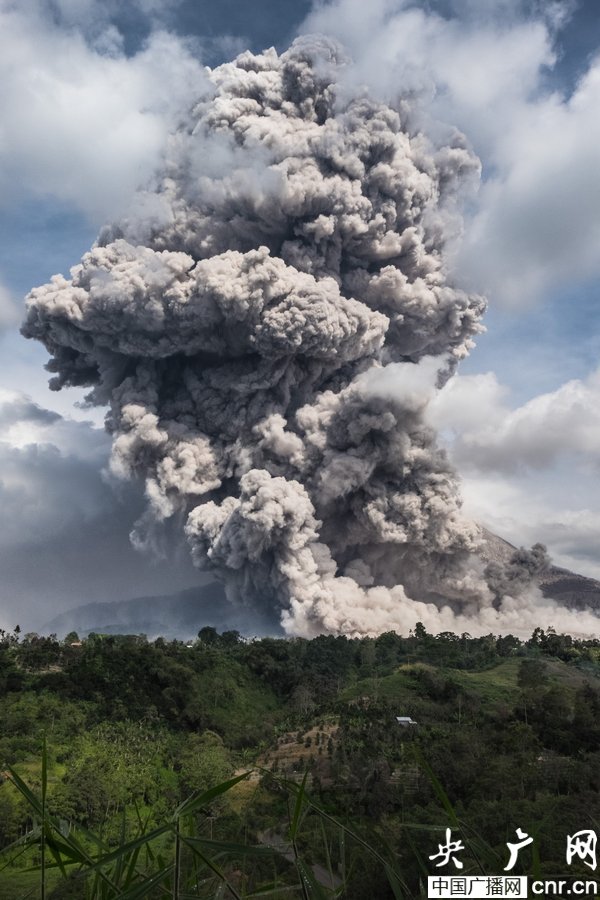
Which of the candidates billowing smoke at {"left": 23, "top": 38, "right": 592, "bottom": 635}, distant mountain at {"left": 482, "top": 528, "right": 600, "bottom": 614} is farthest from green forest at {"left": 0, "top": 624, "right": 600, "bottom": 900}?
distant mountain at {"left": 482, "top": 528, "right": 600, "bottom": 614}

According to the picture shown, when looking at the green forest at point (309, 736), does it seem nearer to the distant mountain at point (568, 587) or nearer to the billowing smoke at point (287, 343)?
the billowing smoke at point (287, 343)

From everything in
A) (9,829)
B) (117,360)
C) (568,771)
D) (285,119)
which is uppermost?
(285,119)

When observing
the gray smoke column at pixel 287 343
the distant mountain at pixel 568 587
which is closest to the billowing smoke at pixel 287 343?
the gray smoke column at pixel 287 343

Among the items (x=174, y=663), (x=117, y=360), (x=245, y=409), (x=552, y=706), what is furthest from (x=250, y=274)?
(x=552, y=706)

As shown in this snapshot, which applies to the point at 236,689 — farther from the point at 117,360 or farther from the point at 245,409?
the point at 117,360

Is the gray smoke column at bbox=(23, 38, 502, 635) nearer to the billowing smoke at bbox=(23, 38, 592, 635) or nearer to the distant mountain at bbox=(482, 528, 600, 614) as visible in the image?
the billowing smoke at bbox=(23, 38, 592, 635)

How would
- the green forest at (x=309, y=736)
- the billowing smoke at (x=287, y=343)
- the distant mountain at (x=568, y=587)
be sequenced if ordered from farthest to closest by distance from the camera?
1. the distant mountain at (x=568, y=587)
2. the billowing smoke at (x=287, y=343)
3. the green forest at (x=309, y=736)
